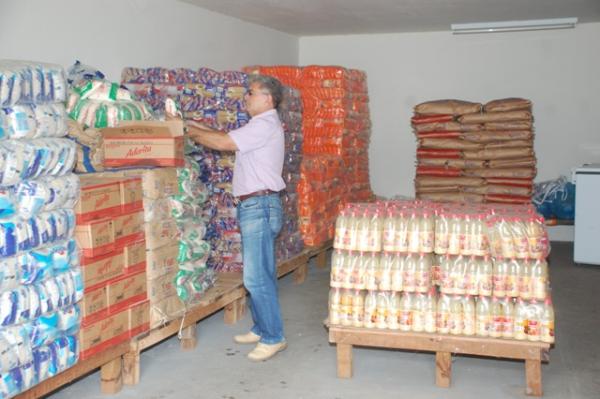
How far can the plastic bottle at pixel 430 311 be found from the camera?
4.88m

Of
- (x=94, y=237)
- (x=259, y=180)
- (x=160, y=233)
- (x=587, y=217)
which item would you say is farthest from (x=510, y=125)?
(x=94, y=237)

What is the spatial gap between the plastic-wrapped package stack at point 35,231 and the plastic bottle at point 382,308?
194 centimetres

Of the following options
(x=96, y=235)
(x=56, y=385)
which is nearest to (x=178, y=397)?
(x=56, y=385)

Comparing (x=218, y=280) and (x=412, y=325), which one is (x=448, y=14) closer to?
(x=218, y=280)

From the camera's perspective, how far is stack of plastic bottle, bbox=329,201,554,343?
4.76 meters

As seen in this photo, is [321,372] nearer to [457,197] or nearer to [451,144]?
[457,197]

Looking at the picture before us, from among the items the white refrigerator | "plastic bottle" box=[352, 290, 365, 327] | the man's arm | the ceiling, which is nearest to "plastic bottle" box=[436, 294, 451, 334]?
"plastic bottle" box=[352, 290, 365, 327]

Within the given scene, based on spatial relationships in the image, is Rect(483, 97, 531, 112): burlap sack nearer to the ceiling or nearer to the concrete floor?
the ceiling

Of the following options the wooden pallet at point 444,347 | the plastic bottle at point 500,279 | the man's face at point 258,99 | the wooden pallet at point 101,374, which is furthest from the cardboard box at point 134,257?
the plastic bottle at point 500,279

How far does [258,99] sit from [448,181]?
552 cm

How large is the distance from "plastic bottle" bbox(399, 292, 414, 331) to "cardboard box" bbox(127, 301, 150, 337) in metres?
1.71

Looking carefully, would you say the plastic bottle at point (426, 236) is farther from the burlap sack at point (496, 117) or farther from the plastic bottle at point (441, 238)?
the burlap sack at point (496, 117)

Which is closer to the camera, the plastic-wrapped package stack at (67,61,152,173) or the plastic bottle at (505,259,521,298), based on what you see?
the plastic bottle at (505,259,521,298)

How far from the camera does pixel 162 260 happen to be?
5156mm
